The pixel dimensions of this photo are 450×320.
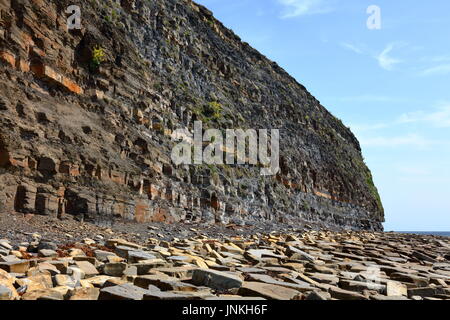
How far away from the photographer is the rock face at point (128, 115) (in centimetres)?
1148

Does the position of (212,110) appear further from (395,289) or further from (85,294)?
(85,294)

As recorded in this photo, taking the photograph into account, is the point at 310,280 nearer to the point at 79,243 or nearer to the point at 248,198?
the point at 79,243

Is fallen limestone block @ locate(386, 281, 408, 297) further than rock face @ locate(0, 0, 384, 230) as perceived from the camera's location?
No

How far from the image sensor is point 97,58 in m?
15.3

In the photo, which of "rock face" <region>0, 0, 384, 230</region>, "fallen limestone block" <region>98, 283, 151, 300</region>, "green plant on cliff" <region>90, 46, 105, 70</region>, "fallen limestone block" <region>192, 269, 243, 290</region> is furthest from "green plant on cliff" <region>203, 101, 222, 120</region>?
"fallen limestone block" <region>98, 283, 151, 300</region>

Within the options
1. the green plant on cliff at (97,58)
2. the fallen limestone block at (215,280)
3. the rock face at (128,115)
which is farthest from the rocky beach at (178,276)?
the green plant on cliff at (97,58)

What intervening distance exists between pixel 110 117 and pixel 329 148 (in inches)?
1261

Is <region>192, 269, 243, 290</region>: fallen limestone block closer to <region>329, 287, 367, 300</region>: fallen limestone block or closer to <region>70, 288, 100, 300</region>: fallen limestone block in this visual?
<region>329, 287, 367, 300</region>: fallen limestone block

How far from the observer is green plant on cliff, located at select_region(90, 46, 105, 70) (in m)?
15.1

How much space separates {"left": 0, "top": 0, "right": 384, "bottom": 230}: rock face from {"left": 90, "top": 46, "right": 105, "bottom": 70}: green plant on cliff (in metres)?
0.05

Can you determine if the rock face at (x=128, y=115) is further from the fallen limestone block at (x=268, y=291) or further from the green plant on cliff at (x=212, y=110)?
the fallen limestone block at (x=268, y=291)

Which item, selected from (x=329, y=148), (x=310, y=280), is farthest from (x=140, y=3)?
(x=329, y=148)

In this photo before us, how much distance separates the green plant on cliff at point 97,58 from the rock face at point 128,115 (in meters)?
0.05

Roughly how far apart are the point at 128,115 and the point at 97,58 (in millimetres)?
2644
